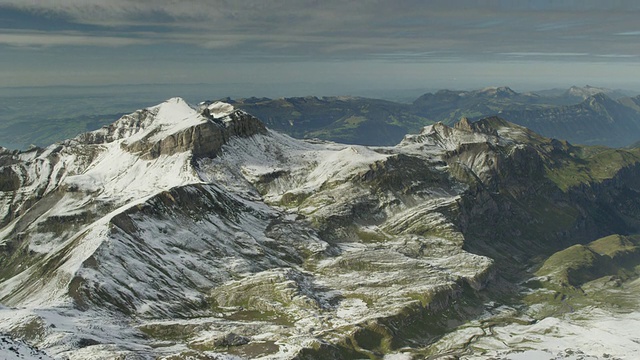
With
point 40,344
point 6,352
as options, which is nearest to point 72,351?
point 40,344

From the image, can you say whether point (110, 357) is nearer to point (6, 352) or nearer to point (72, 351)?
point (72, 351)

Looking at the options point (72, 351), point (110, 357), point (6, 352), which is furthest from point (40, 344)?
point (6, 352)

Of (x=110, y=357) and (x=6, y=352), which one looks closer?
(x=6, y=352)

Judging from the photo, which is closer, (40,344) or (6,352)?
(6,352)

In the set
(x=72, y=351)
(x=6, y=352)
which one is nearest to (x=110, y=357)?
(x=72, y=351)

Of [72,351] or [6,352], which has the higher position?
[6,352]

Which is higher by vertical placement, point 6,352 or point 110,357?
point 6,352

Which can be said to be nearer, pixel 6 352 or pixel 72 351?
pixel 6 352

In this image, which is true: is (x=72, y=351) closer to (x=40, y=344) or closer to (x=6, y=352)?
(x=40, y=344)
